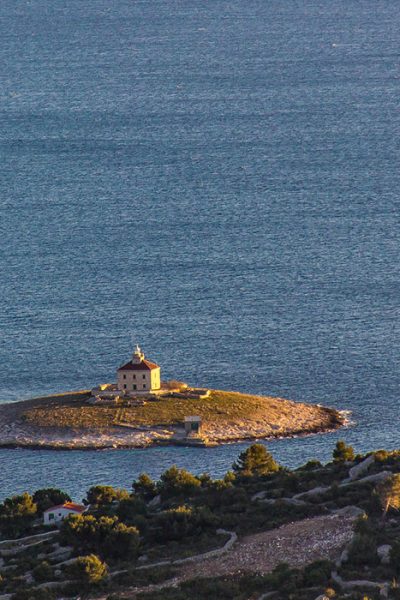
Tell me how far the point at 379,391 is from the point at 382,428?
8.71 m

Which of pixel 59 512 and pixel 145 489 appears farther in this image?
pixel 145 489

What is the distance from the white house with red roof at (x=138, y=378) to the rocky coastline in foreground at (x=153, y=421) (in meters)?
2.32

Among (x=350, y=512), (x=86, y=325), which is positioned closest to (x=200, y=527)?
(x=350, y=512)

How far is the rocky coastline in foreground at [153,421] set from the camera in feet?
449

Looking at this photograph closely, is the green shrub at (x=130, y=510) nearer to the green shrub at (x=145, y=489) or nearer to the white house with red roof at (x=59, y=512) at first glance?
the white house with red roof at (x=59, y=512)

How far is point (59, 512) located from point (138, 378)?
42.3 meters

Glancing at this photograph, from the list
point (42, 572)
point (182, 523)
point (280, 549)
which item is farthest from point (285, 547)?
point (42, 572)

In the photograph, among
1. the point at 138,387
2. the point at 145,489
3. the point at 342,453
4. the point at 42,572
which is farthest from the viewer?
the point at 138,387

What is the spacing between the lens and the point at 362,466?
324 ft

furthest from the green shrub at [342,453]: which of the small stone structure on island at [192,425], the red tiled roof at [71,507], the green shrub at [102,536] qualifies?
the small stone structure on island at [192,425]

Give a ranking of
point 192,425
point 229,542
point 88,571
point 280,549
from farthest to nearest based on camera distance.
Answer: point 192,425
point 229,542
point 280,549
point 88,571

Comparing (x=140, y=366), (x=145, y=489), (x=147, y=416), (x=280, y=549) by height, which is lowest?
(x=280, y=549)

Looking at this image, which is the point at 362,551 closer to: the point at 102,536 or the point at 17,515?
the point at 102,536

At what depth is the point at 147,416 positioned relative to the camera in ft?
464
